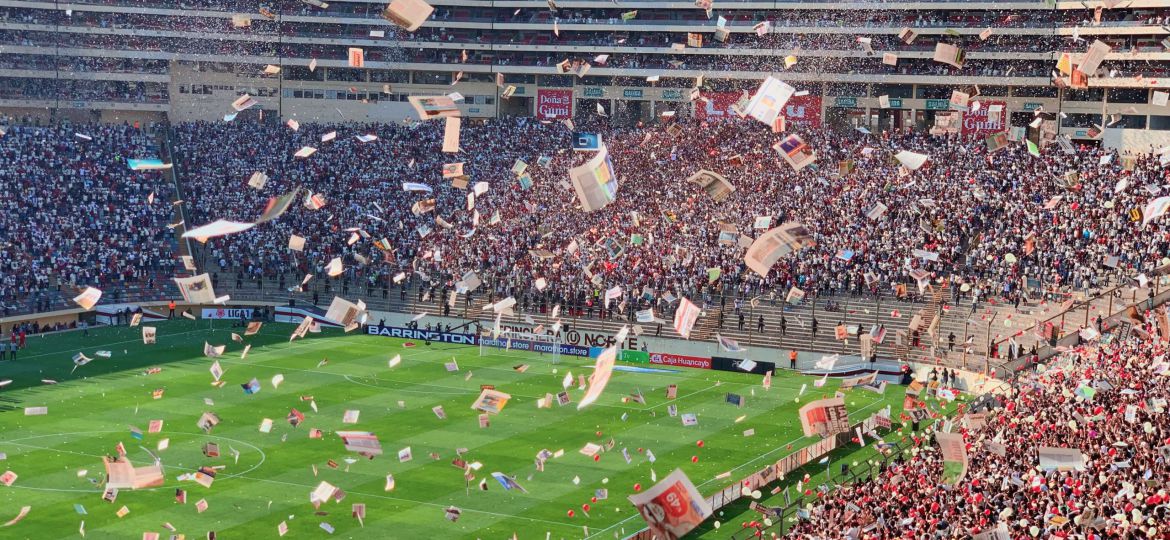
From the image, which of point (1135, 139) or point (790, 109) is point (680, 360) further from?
point (790, 109)

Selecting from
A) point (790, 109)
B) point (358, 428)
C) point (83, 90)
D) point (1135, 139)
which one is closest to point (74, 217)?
point (83, 90)

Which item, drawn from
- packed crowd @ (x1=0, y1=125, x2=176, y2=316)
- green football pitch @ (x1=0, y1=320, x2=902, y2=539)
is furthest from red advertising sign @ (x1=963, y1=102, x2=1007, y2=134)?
packed crowd @ (x1=0, y1=125, x2=176, y2=316)

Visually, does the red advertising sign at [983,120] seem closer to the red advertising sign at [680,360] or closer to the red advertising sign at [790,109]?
the red advertising sign at [790,109]

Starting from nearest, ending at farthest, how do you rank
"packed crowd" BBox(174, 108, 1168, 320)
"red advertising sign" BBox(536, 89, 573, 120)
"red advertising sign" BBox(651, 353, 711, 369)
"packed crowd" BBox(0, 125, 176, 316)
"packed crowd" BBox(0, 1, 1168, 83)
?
"red advertising sign" BBox(651, 353, 711, 369), "packed crowd" BBox(174, 108, 1168, 320), "packed crowd" BBox(0, 125, 176, 316), "packed crowd" BBox(0, 1, 1168, 83), "red advertising sign" BBox(536, 89, 573, 120)

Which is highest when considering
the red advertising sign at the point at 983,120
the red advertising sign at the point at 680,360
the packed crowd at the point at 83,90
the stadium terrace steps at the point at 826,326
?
the packed crowd at the point at 83,90

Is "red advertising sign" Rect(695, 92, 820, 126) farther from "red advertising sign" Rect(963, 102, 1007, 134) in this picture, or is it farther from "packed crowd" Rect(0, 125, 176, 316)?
→ "packed crowd" Rect(0, 125, 176, 316)

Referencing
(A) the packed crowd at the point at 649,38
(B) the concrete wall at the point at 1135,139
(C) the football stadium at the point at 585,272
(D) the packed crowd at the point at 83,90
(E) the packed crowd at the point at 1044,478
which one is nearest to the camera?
(E) the packed crowd at the point at 1044,478

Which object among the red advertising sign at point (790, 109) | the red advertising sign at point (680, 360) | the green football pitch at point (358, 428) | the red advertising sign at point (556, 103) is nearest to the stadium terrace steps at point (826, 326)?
the red advertising sign at point (680, 360)
